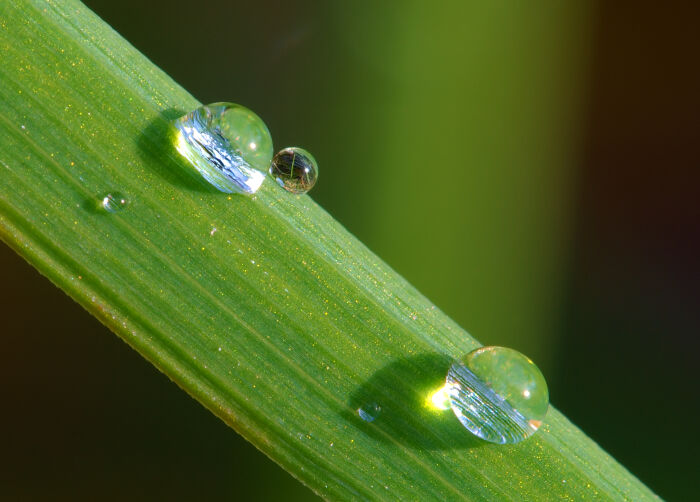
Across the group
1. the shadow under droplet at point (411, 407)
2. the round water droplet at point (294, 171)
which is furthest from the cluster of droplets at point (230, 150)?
the shadow under droplet at point (411, 407)

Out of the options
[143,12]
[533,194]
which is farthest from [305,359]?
[143,12]

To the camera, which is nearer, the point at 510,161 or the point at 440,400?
the point at 440,400

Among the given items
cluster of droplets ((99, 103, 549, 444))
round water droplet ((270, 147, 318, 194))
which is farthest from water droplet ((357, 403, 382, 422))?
round water droplet ((270, 147, 318, 194))

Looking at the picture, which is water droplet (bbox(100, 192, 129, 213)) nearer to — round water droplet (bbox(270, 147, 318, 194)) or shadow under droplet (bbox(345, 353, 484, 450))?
round water droplet (bbox(270, 147, 318, 194))

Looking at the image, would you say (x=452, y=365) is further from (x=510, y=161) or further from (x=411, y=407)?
(x=510, y=161)

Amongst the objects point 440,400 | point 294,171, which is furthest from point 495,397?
point 294,171

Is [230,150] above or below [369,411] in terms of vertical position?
above

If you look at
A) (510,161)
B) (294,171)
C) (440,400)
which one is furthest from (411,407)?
(510,161)
